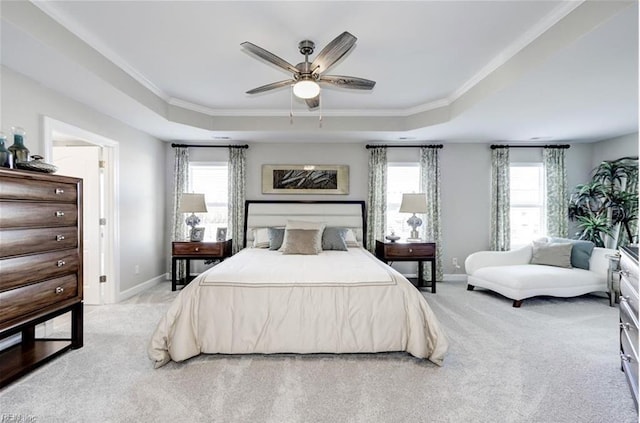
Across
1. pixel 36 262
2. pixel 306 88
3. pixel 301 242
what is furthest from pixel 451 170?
pixel 36 262

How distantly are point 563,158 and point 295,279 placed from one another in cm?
519

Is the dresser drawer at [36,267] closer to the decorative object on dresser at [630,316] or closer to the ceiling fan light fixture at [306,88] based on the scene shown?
the ceiling fan light fixture at [306,88]

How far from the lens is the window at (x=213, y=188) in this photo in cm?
551

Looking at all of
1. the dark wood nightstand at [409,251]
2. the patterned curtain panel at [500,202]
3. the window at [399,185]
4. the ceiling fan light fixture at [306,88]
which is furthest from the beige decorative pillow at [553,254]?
the ceiling fan light fixture at [306,88]

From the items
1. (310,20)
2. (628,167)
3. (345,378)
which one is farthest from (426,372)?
(628,167)

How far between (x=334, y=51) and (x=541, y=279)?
3.78 m

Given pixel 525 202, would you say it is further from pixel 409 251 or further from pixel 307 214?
pixel 307 214

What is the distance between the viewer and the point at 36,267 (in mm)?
2441

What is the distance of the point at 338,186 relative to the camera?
5457mm

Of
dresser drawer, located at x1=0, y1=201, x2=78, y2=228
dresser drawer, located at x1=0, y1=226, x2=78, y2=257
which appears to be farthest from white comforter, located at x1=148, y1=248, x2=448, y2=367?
dresser drawer, located at x1=0, y1=201, x2=78, y2=228

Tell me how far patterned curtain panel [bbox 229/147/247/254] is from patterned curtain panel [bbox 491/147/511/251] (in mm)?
Answer: 4133

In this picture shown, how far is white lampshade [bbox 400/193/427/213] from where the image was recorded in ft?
16.2

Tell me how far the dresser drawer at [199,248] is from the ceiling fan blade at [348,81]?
3.00 meters

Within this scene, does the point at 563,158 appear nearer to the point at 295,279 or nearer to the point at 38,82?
the point at 295,279
